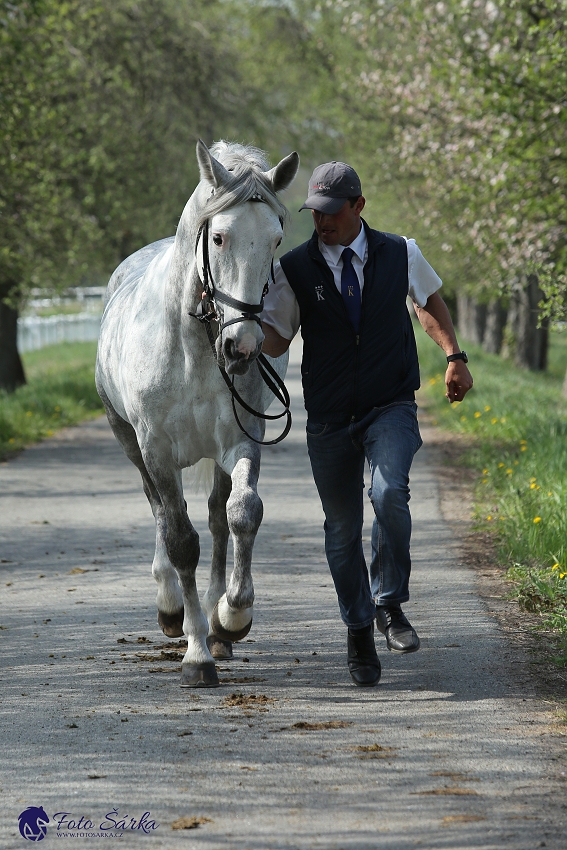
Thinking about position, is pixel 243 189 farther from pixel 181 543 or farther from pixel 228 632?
pixel 228 632

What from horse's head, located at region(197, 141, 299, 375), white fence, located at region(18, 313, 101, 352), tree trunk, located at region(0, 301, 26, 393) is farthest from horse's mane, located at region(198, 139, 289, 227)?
white fence, located at region(18, 313, 101, 352)

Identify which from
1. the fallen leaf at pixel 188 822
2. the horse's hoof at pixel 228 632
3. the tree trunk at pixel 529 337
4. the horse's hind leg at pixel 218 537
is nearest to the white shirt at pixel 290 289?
the horse's hind leg at pixel 218 537

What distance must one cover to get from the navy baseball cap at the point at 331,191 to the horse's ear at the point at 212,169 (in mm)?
375

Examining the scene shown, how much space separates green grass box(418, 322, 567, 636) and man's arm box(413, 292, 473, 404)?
58.2 inches

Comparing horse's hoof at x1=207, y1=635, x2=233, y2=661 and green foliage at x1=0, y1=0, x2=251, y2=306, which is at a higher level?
green foliage at x1=0, y1=0, x2=251, y2=306

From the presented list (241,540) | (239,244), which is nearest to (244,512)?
(241,540)

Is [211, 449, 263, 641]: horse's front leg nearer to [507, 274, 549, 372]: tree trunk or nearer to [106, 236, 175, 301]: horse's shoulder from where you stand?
Answer: [106, 236, 175, 301]: horse's shoulder

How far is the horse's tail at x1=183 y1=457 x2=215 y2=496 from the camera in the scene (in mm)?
6582

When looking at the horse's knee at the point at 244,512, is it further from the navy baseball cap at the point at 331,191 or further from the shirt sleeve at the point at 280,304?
the navy baseball cap at the point at 331,191

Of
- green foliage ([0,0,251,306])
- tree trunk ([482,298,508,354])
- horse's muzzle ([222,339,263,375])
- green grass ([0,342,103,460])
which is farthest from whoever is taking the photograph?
tree trunk ([482,298,508,354])

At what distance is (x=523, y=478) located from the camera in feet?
31.6

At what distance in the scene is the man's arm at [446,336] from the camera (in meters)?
5.12

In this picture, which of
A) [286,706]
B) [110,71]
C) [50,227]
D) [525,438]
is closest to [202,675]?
[286,706]

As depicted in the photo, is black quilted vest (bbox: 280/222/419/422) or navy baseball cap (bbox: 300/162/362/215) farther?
black quilted vest (bbox: 280/222/419/422)
